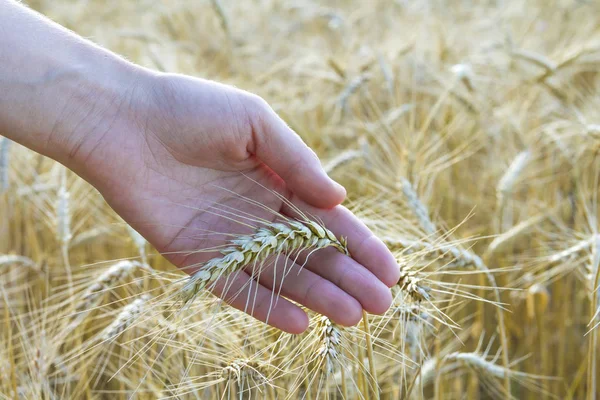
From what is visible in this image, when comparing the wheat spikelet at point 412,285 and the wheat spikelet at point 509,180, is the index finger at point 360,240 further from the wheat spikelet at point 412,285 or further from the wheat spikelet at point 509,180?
the wheat spikelet at point 509,180

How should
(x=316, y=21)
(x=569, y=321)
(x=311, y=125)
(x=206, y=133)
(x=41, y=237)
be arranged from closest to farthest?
(x=206, y=133)
(x=569, y=321)
(x=41, y=237)
(x=311, y=125)
(x=316, y=21)

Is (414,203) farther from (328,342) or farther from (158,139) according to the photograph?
(158,139)

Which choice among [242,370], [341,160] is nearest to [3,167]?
[341,160]

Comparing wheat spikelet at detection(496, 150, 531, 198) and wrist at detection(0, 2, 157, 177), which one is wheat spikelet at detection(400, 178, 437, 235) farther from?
wrist at detection(0, 2, 157, 177)

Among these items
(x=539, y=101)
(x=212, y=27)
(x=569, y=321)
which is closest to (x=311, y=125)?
(x=539, y=101)

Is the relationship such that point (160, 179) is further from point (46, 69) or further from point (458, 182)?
point (458, 182)

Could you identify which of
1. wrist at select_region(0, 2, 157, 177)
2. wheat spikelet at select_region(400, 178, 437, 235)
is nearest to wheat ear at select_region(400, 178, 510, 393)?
wheat spikelet at select_region(400, 178, 437, 235)

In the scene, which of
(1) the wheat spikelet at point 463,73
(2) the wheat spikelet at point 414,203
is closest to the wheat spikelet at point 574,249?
(2) the wheat spikelet at point 414,203
